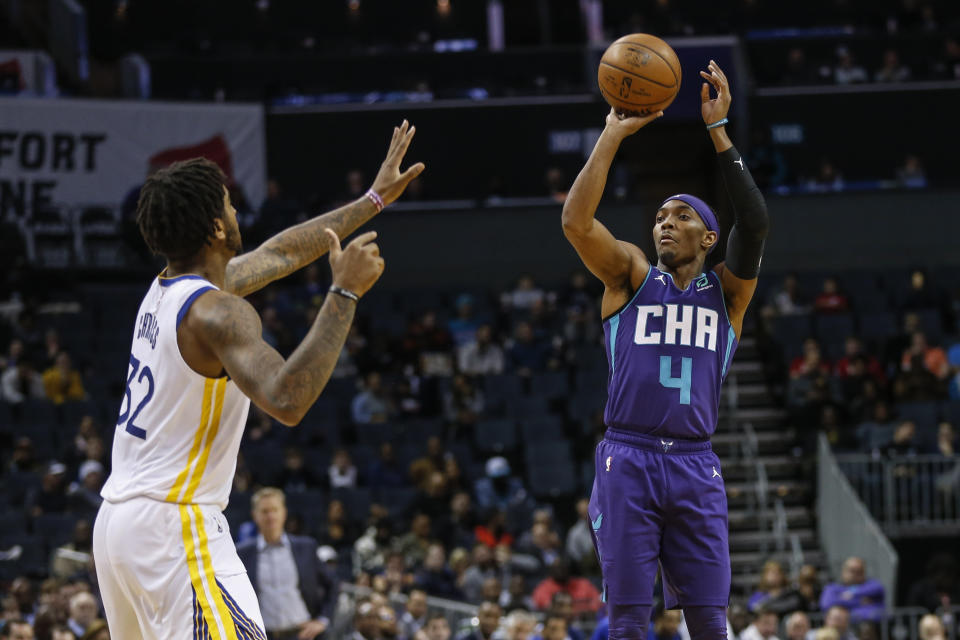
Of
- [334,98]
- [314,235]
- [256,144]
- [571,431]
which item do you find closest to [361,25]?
[334,98]

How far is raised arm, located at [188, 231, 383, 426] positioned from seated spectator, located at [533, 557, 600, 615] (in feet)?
31.4

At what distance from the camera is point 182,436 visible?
4.25 m

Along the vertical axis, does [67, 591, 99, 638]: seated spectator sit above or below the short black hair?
below

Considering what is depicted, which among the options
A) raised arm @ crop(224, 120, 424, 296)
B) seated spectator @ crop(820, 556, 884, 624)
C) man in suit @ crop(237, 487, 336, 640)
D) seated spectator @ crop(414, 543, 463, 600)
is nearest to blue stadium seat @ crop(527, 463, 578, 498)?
seated spectator @ crop(414, 543, 463, 600)

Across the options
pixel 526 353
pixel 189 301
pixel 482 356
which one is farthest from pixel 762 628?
pixel 189 301

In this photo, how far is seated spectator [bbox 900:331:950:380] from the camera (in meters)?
17.2

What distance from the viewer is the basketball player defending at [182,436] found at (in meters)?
4.14

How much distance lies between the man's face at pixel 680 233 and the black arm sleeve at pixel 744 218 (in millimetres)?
147

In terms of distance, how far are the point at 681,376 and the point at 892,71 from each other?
19.9 metres

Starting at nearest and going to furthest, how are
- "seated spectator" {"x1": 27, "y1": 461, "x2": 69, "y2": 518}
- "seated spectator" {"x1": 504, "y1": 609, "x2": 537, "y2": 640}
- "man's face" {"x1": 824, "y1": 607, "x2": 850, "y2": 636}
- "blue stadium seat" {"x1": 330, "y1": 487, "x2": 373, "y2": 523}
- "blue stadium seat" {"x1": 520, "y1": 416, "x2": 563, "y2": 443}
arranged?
"seated spectator" {"x1": 504, "y1": 609, "x2": 537, "y2": 640} < "man's face" {"x1": 824, "y1": 607, "x2": 850, "y2": 636} < "seated spectator" {"x1": 27, "y1": 461, "x2": 69, "y2": 518} < "blue stadium seat" {"x1": 330, "y1": 487, "x2": 373, "y2": 523} < "blue stadium seat" {"x1": 520, "y1": 416, "x2": 563, "y2": 443}

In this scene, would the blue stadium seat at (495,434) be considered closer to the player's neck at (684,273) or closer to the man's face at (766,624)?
the man's face at (766,624)

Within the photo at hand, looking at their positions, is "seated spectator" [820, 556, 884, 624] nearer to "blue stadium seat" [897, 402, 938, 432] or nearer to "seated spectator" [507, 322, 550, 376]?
"blue stadium seat" [897, 402, 938, 432]

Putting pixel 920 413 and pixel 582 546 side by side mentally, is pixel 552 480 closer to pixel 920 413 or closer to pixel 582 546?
pixel 582 546

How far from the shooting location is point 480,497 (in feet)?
51.4
